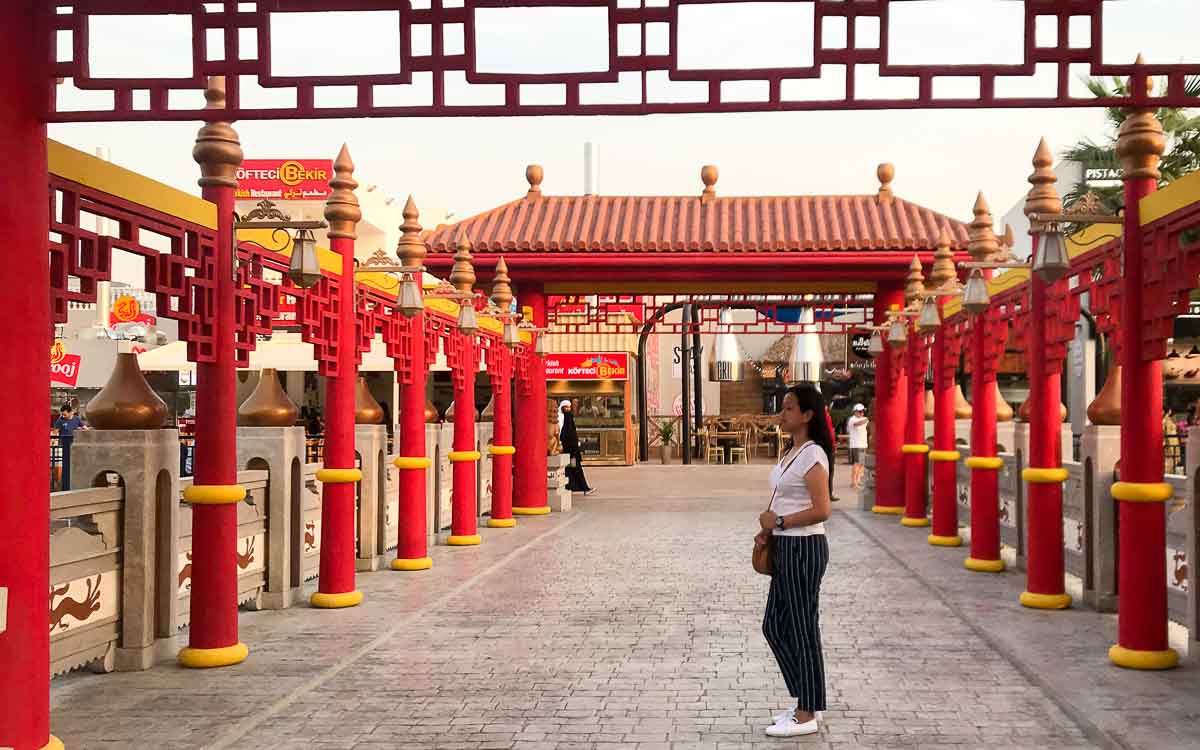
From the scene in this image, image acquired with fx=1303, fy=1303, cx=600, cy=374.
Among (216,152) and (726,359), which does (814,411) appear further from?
(726,359)

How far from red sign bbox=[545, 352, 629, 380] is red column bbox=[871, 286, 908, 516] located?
17.0 m

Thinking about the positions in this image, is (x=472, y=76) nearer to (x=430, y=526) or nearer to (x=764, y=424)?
(x=430, y=526)

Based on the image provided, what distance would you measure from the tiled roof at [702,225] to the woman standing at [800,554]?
13.0 meters

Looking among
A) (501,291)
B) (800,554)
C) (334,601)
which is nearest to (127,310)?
(501,291)

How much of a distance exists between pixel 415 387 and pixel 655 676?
18.6 feet

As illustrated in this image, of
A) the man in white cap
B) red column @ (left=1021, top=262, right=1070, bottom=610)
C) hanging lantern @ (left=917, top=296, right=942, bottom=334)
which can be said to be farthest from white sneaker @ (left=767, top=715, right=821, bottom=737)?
the man in white cap

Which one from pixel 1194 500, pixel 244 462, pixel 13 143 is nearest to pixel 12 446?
pixel 13 143

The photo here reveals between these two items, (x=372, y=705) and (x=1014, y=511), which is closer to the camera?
(x=372, y=705)

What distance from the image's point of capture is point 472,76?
5.65 m

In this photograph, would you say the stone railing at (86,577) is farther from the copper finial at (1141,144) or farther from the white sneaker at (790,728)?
the copper finial at (1141,144)

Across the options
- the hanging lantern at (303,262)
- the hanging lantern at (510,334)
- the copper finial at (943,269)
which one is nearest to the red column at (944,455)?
the copper finial at (943,269)

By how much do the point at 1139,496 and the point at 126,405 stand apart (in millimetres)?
6032

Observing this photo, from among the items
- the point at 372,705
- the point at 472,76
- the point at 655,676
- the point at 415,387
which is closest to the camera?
the point at 472,76

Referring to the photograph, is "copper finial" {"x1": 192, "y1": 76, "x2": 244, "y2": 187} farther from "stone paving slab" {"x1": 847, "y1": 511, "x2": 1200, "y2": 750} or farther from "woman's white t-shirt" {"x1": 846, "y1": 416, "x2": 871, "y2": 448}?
"woman's white t-shirt" {"x1": 846, "y1": 416, "x2": 871, "y2": 448}
